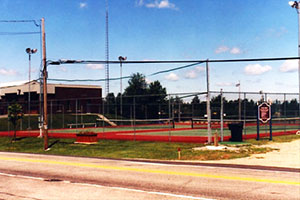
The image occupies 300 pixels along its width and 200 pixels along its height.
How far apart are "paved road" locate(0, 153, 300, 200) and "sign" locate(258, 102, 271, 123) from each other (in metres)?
12.5

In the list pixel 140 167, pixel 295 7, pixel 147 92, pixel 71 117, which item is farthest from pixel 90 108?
pixel 140 167

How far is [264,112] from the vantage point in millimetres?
26734

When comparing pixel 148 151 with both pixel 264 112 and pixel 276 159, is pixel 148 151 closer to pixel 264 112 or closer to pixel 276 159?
pixel 276 159

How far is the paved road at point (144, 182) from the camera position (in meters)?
10.2

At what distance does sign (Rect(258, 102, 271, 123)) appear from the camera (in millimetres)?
26594

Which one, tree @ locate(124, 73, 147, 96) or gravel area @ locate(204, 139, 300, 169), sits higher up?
tree @ locate(124, 73, 147, 96)

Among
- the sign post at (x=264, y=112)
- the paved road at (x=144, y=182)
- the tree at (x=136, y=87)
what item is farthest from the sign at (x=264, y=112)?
the tree at (x=136, y=87)

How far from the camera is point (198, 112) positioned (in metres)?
50.7

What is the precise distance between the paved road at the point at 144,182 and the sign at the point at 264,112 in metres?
12.5

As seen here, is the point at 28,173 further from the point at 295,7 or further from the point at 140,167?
the point at 295,7

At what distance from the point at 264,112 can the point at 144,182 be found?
671 inches

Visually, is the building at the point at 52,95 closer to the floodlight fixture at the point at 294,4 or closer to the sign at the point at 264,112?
the floodlight fixture at the point at 294,4

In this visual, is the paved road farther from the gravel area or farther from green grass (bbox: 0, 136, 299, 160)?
green grass (bbox: 0, 136, 299, 160)

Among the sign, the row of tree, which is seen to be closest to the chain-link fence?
the row of tree
